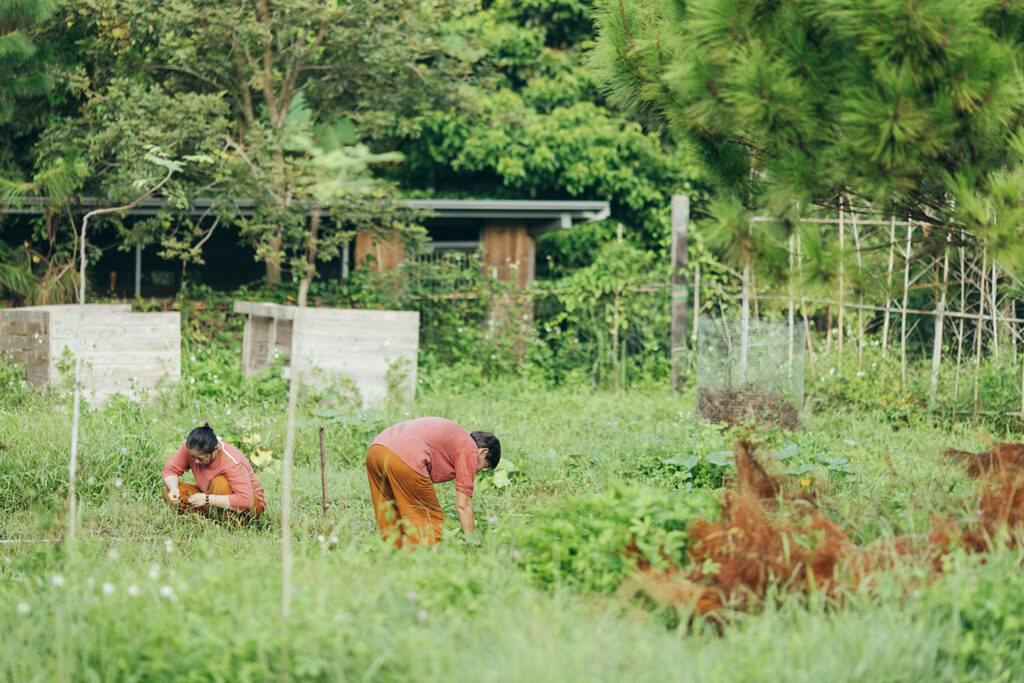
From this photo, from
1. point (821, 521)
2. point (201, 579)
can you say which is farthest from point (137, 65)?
point (821, 521)

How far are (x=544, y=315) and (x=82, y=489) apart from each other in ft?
23.5

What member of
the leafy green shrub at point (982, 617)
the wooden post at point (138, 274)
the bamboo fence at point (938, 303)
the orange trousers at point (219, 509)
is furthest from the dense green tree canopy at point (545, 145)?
the leafy green shrub at point (982, 617)

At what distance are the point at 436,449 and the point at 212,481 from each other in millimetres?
1578

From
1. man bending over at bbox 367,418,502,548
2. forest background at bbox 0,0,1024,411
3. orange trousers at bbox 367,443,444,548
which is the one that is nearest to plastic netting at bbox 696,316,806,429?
forest background at bbox 0,0,1024,411

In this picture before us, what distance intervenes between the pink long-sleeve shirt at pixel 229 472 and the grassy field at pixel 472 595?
0.19 metres

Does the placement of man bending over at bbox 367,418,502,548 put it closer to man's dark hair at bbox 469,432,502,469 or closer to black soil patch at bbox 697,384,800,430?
man's dark hair at bbox 469,432,502,469

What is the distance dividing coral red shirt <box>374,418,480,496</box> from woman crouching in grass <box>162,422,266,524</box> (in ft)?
3.45

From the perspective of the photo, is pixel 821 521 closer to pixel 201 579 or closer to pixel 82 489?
pixel 201 579

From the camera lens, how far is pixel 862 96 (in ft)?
14.3

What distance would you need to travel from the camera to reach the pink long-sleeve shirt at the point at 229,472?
6086mm

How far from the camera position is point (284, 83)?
11195 mm

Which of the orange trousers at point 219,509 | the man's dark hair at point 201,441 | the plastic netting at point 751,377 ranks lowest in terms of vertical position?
the orange trousers at point 219,509

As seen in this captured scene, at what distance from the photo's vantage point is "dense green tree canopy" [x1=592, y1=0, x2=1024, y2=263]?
14.0ft

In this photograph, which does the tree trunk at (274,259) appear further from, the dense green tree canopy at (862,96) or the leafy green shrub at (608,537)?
the leafy green shrub at (608,537)
